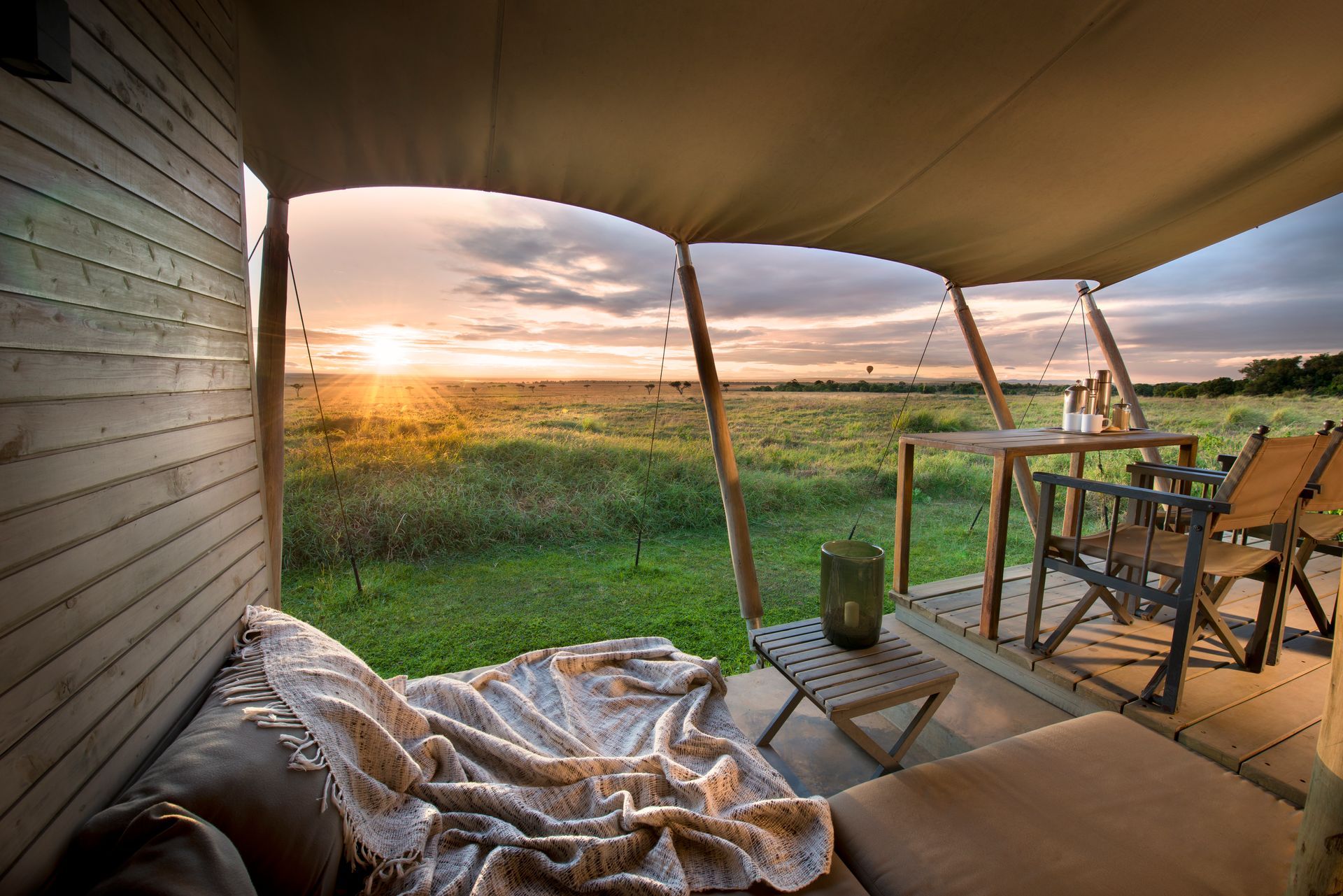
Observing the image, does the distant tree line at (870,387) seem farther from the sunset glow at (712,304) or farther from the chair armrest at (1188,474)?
the chair armrest at (1188,474)

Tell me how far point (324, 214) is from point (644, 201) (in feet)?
7.26

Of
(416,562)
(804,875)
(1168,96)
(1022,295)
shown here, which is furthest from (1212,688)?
(416,562)

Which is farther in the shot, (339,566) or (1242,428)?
(1242,428)

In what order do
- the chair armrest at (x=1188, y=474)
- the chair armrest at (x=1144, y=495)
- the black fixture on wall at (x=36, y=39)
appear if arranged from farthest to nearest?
the chair armrest at (x=1188, y=474), the chair armrest at (x=1144, y=495), the black fixture on wall at (x=36, y=39)

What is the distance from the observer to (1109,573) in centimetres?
209

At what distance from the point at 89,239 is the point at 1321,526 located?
427 cm

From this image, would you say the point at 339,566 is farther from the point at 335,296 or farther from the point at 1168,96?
the point at 1168,96

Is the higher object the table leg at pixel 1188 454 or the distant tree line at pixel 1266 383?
the distant tree line at pixel 1266 383

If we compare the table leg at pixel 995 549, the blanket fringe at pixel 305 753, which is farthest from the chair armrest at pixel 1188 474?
the blanket fringe at pixel 305 753

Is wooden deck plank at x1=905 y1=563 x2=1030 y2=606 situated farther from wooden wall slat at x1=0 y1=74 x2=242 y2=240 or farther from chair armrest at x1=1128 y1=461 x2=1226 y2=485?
wooden wall slat at x1=0 y1=74 x2=242 y2=240

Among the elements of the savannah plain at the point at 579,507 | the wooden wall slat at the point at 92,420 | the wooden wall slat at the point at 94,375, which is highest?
the wooden wall slat at the point at 94,375

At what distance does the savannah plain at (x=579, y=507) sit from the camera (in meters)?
3.34

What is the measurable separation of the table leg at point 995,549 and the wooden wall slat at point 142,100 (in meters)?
2.82

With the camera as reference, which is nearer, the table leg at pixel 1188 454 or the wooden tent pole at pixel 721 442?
the wooden tent pole at pixel 721 442
